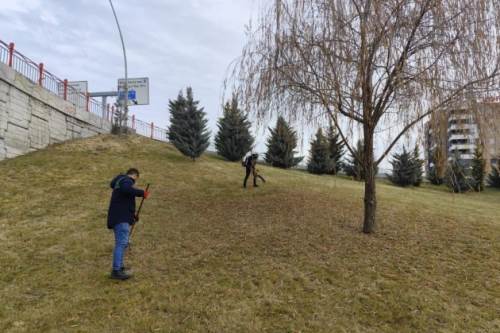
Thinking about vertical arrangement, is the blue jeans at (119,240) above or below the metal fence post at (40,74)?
below

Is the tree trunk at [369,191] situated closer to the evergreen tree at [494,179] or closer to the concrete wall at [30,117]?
the concrete wall at [30,117]

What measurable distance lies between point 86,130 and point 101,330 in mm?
15193

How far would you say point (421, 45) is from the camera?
17.1 feet

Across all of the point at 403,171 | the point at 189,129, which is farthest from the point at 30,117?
the point at 403,171

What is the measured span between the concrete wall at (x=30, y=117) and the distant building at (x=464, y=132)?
12458 millimetres

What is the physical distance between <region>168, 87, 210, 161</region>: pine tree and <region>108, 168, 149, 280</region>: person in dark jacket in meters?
11.5

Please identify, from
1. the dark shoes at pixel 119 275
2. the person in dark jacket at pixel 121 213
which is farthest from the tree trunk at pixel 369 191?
the dark shoes at pixel 119 275

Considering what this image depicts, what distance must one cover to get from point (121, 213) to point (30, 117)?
10.5 meters

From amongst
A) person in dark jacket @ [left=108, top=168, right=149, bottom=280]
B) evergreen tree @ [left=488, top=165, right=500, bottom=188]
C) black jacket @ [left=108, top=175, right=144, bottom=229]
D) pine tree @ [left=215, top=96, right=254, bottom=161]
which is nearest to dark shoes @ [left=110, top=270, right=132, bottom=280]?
person in dark jacket @ [left=108, top=168, right=149, bottom=280]

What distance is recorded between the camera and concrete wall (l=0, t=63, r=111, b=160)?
10445 millimetres

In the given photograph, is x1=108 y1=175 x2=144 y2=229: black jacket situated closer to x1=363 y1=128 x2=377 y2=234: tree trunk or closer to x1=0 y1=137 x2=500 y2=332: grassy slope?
x1=0 y1=137 x2=500 y2=332: grassy slope

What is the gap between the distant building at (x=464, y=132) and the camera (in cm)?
501

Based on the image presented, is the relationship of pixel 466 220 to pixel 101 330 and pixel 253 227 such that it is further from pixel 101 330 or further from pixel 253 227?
pixel 101 330

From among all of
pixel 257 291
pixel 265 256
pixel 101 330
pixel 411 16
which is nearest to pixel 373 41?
pixel 411 16
